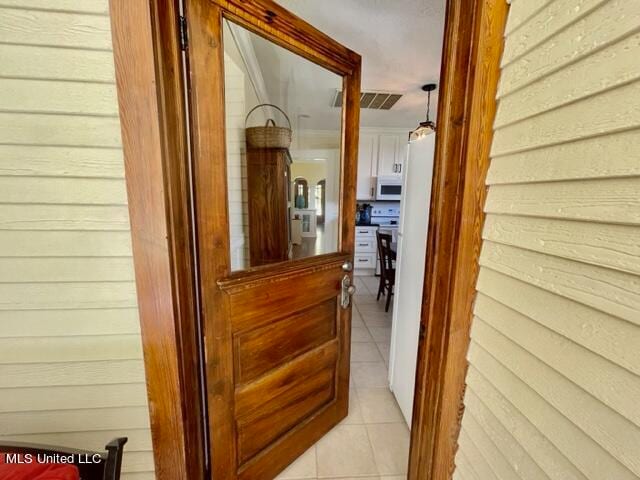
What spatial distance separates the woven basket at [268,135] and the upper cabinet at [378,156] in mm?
3419

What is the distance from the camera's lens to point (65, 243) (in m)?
0.82

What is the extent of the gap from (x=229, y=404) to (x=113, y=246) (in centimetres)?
73

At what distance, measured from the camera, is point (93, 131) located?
772mm

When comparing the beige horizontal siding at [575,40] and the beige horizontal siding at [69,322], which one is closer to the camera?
the beige horizontal siding at [575,40]

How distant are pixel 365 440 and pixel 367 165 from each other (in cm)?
401

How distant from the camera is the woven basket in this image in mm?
1226

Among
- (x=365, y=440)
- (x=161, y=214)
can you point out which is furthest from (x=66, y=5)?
(x=365, y=440)

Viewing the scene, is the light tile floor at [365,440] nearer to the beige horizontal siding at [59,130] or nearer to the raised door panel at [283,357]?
the raised door panel at [283,357]

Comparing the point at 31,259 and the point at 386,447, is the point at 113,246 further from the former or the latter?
the point at 386,447

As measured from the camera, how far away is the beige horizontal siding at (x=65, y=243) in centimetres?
73

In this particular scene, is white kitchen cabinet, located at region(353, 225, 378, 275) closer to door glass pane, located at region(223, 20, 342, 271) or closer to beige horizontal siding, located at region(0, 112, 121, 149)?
door glass pane, located at region(223, 20, 342, 271)

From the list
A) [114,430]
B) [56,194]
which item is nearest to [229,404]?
[114,430]

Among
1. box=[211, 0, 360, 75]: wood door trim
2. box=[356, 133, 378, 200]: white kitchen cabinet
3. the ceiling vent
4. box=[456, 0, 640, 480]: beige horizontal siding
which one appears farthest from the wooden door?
box=[356, 133, 378, 200]: white kitchen cabinet

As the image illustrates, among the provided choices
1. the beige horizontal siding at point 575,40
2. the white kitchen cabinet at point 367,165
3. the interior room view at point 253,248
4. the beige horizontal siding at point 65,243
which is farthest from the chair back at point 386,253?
→ the beige horizontal siding at point 65,243
